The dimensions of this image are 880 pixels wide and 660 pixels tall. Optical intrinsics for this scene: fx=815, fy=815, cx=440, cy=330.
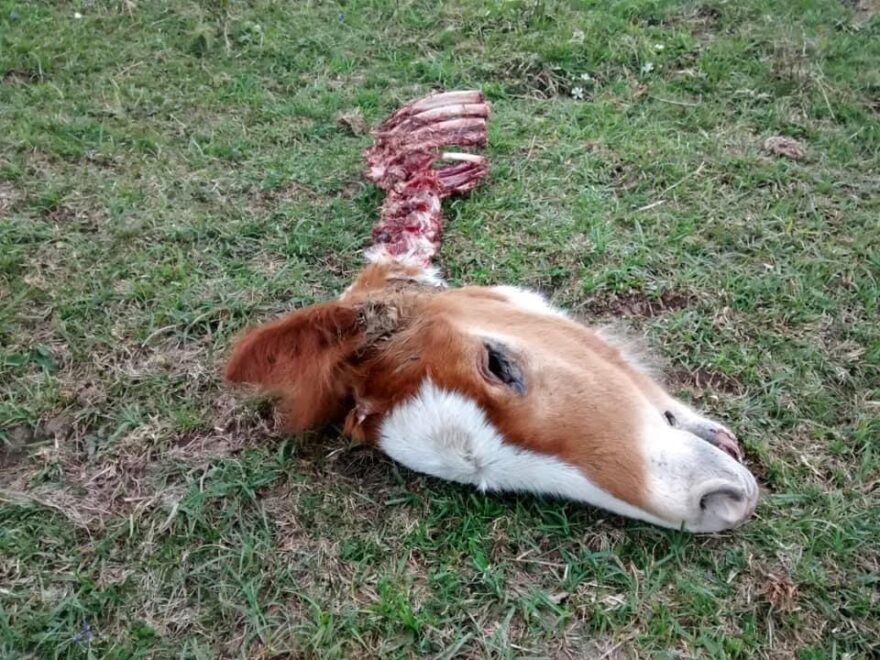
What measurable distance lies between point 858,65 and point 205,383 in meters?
4.09

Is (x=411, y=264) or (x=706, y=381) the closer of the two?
(x=706, y=381)

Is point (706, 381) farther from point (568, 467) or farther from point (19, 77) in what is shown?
point (19, 77)

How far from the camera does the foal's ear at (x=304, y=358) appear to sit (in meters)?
2.57

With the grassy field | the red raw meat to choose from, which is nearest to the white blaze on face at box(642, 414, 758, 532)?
the grassy field

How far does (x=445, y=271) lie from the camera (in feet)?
11.7

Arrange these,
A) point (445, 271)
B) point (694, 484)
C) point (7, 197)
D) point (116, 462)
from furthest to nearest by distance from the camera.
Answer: point (7, 197) < point (445, 271) < point (116, 462) < point (694, 484)

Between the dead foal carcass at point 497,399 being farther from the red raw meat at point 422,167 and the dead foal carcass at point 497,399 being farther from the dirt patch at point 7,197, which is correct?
the dirt patch at point 7,197

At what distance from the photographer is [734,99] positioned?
15.0 feet

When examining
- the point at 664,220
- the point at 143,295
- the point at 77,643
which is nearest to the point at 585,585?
the point at 77,643

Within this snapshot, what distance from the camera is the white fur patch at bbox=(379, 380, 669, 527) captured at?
7.58 feet

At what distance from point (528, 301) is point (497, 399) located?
88cm

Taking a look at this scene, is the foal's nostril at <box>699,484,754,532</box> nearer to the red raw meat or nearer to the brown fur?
the brown fur

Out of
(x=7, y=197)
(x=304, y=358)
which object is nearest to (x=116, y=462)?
(x=304, y=358)

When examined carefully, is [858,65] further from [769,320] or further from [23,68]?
[23,68]
